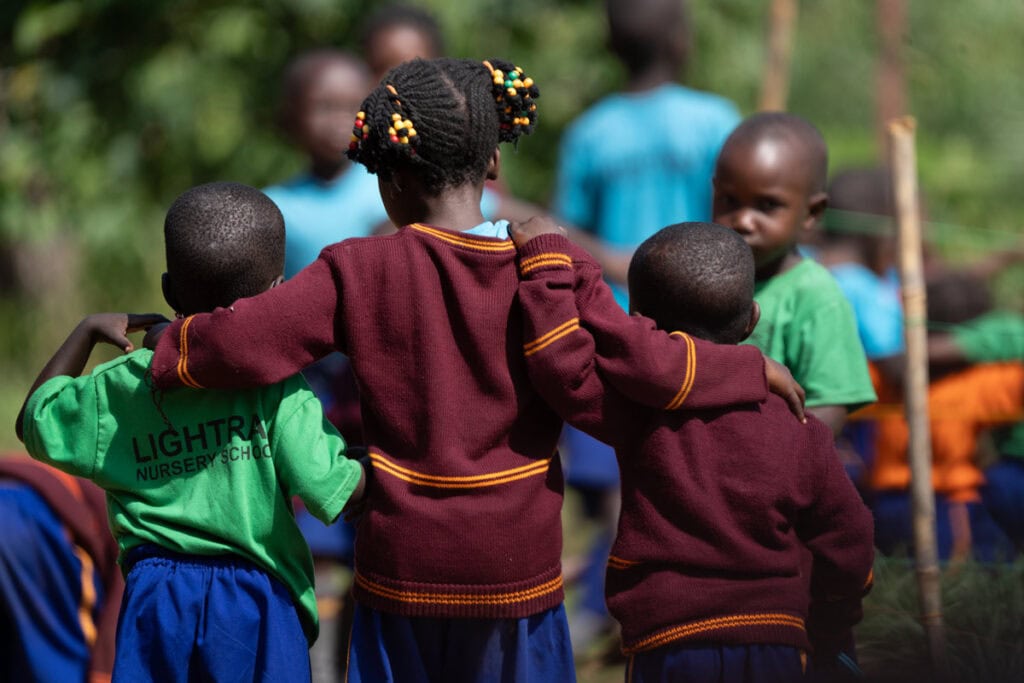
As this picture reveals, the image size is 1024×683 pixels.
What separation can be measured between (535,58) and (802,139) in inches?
158

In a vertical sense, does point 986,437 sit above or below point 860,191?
below

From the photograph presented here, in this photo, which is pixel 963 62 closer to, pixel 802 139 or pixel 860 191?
pixel 860 191

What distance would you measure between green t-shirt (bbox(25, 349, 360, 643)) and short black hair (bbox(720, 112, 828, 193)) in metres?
1.30

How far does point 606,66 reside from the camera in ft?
23.6

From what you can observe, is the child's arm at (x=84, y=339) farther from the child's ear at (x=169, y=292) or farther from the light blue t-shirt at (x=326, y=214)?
the light blue t-shirt at (x=326, y=214)

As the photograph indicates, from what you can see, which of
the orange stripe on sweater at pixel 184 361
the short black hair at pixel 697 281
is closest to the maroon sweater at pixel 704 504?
the short black hair at pixel 697 281

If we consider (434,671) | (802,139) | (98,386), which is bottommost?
(434,671)

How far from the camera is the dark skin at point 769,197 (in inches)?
121

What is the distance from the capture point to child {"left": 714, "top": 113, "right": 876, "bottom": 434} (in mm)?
2920

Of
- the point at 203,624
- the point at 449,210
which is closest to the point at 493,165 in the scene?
the point at 449,210

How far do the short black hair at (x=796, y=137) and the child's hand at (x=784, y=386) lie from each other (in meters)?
0.76

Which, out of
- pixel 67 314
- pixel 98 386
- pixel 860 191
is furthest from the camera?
pixel 67 314

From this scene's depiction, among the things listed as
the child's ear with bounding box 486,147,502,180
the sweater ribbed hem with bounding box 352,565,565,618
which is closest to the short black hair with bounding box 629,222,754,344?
the child's ear with bounding box 486,147,502,180

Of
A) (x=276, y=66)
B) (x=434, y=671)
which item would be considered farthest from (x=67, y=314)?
(x=434, y=671)
